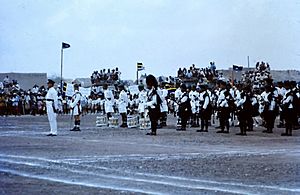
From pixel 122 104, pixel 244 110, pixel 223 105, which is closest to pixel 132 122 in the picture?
pixel 122 104

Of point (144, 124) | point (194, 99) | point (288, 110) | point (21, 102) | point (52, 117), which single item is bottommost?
point (144, 124)

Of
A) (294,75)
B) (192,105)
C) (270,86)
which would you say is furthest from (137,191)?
(294,75)

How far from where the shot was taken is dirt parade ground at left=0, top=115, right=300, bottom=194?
1022cm

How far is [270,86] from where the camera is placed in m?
26.8

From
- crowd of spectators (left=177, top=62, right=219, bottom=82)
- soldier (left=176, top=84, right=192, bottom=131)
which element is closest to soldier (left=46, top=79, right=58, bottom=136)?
soldier (left=176, top=84, right=192, bottom=131)

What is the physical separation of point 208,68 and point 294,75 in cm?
1359

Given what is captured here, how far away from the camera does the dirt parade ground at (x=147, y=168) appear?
33.5 feet

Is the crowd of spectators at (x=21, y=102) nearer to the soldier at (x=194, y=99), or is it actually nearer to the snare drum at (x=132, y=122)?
the snare drum at (x=132, y=122)

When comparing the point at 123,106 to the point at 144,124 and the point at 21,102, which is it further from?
the point at 21,102

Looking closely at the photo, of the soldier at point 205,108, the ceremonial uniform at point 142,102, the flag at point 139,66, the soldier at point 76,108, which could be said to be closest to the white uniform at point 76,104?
the soldier at point 76,108

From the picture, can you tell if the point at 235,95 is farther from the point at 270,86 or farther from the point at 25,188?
the point at 25,188

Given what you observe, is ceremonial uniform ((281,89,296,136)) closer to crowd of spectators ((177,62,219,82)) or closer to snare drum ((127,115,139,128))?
snare drum ((127,115,139,128))

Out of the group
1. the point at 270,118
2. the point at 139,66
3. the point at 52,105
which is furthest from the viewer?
the point at 139,66

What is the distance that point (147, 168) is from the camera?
12.7 meters
